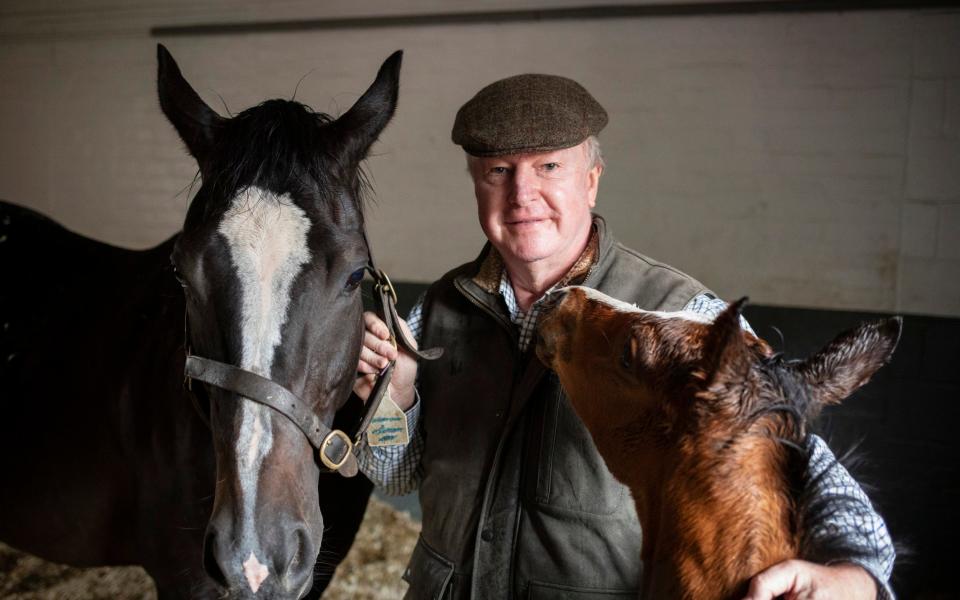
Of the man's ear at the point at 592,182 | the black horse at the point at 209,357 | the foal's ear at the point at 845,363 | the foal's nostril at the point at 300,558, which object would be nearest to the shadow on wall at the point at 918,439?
the man's ear at the point at 592,182

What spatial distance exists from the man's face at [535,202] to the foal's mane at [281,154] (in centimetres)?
35

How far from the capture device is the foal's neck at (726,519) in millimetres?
991

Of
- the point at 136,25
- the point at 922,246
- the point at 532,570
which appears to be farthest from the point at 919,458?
the point at 136,25

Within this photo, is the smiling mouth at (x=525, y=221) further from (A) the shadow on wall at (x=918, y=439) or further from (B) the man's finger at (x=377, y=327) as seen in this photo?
(A) the shadow on wall at (x=918, y=439)

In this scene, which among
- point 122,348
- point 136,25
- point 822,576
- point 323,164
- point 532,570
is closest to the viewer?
point 822,576

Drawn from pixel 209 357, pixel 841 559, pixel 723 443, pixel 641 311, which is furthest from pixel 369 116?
pixel 841 559

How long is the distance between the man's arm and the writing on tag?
0.92 meters

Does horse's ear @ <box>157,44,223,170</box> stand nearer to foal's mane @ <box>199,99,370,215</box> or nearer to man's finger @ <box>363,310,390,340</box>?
foal's mane @ <box>199,99,370,215</box>

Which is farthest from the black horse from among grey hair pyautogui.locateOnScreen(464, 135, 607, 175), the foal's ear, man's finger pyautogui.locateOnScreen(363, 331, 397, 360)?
the foal's ear

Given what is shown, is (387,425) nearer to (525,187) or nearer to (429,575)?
(429,575)

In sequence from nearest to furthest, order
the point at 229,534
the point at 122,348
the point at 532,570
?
the point at 229,534
the point at 532,570
the point at 122,348

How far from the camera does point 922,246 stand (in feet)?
11.8

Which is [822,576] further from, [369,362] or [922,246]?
[922,246]

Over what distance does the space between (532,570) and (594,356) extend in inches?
21.6
